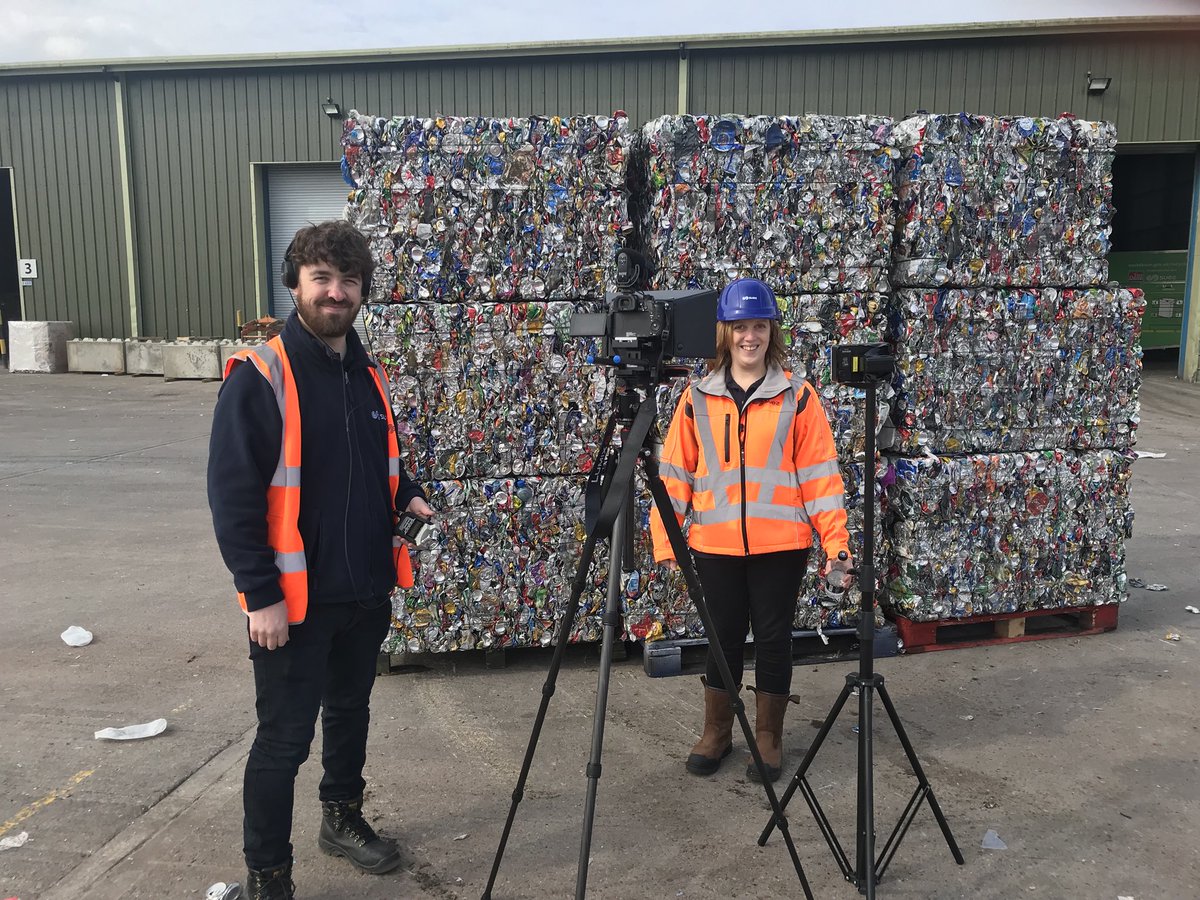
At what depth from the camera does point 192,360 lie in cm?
1772

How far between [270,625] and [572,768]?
1.68 metres

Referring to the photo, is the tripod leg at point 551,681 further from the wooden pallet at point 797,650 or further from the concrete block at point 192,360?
the concrete block at point 192,360

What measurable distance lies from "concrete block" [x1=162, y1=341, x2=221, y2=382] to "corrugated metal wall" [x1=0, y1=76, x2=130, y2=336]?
1.91m

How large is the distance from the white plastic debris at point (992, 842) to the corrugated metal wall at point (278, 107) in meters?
15.1

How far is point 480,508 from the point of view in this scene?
465cm

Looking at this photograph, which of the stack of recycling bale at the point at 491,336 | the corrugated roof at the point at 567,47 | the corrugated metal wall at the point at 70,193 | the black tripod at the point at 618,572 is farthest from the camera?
the corrugated metal wall at the point at 70,193

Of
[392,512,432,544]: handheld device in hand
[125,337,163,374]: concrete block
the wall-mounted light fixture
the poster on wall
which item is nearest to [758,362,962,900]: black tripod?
[392,512,432,544]: handheld device in hand

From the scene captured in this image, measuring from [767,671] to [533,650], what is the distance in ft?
5.56

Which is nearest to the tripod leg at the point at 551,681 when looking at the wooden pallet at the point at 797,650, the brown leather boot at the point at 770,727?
the brown leather boot at the point at 770,727

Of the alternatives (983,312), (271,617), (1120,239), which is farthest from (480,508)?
(1120,239)

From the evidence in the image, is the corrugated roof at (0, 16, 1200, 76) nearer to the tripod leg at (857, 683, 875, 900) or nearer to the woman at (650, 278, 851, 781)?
the woman at (650, 278, 851, 781)

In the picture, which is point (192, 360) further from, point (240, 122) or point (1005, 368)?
point (1005, 368)

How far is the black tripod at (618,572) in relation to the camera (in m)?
2.71

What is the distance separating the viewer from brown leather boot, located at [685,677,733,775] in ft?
12.6
